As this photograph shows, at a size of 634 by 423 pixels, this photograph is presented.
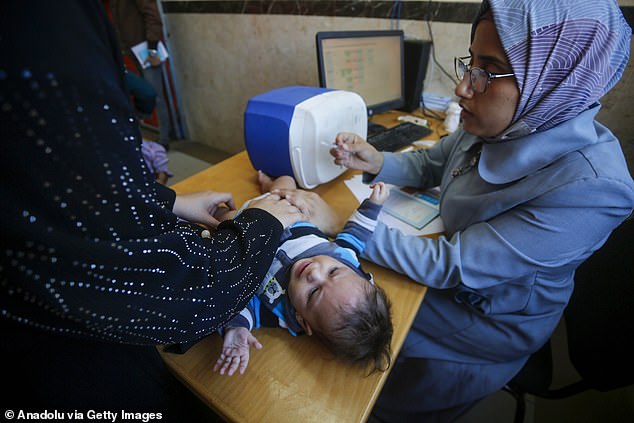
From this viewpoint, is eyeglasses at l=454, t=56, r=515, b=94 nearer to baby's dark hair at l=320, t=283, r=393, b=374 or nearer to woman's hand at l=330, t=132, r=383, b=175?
woman's hand at l=330, t=132, r=383, b=175

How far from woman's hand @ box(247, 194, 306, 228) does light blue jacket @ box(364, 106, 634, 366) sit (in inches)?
8.7

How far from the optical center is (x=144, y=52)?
312 cm

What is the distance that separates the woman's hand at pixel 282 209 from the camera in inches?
32.8

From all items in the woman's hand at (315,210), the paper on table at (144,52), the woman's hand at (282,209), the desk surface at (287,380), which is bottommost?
the desk surface at (287,380)

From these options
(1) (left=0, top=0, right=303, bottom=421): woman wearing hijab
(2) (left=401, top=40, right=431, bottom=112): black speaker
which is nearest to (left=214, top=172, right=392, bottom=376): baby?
(1) (left=0, top=0, right=303, bottom=421): woman wearing hijab

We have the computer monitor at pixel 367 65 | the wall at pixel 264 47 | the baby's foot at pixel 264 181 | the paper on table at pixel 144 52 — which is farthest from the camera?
the paper on table at pixel 144 52

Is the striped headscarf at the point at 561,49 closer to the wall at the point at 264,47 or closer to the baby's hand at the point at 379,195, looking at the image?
the baby's hand at the point at 379,195

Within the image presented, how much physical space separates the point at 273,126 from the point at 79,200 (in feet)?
2.46

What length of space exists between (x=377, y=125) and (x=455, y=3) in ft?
2.65

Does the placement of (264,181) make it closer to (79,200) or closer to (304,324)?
(304,324)

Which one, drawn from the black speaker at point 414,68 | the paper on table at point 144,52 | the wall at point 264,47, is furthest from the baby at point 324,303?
the paper on table at point 144,52

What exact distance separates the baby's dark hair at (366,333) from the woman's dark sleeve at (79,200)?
0.35 m

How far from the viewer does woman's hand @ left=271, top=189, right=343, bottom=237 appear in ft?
3.06

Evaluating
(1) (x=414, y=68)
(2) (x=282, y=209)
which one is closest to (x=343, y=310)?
(2) (x=282, y=209)
